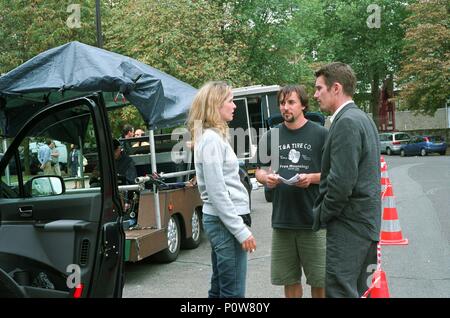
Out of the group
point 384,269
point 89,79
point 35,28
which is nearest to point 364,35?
point 35,28

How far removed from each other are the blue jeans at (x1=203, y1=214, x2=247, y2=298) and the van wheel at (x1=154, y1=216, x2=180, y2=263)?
370 centimetres

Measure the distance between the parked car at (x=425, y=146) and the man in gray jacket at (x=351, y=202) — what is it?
34924mm

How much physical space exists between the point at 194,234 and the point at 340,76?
5.36 m

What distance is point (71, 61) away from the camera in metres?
6.84

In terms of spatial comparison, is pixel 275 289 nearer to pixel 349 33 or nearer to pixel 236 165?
pixel 236 165

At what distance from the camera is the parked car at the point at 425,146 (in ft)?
117

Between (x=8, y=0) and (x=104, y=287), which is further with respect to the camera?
(x=8, y=0)

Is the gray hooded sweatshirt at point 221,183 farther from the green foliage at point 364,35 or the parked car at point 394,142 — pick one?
the parked car at point 394,142

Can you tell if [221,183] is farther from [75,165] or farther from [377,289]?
[75,165]

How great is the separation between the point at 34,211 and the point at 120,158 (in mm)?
3702

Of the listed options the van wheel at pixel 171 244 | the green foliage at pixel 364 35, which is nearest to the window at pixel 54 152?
the van wheel at pixel 171 244

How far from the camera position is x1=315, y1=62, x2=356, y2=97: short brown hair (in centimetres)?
331

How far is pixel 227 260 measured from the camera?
3436 mm
